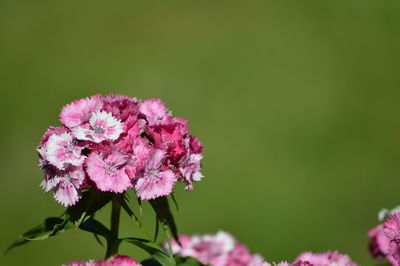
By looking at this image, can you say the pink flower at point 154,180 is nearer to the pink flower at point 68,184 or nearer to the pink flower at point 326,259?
the pink flower at point 68,184

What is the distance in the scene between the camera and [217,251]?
6.31 ft

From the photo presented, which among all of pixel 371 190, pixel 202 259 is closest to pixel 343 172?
pixel 371 190

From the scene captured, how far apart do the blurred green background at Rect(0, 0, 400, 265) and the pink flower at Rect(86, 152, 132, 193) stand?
2704 mm

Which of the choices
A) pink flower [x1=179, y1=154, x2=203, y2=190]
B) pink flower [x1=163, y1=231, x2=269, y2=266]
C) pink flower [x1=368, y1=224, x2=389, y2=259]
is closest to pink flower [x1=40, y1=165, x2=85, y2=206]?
pink flower [x1=179, y1=154, x2=203, y2=190]

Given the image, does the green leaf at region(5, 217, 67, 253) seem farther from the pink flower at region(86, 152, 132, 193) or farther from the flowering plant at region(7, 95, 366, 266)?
the pink flower at region(86, 152, 132, 193)

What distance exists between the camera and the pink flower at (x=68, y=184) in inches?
53.4

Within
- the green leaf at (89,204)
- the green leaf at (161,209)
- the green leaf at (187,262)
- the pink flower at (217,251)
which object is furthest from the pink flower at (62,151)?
the pink flower at (217,251)

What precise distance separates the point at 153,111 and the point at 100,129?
0.17m

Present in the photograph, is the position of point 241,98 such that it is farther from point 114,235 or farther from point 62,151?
point 62,151

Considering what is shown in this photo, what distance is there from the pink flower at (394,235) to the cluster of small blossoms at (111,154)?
0.44 m

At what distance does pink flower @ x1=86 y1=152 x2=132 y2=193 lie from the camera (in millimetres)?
1332

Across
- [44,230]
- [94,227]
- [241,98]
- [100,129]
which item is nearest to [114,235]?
[94,227]

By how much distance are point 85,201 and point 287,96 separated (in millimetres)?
4096

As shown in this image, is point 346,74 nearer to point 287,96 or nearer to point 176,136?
point 287,96
